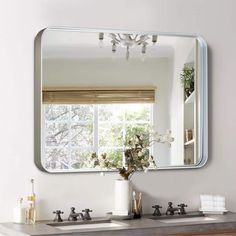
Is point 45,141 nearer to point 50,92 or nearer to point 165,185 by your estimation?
point 50,92

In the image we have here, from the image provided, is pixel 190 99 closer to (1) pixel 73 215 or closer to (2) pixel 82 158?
(2) pixel 82 158

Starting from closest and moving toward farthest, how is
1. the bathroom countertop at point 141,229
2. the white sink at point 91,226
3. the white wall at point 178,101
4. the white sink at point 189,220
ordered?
the bathroom countertop at point 141,229
the white sink at point 91,226
the white sink at point 189,220
the white wall at point 178,101

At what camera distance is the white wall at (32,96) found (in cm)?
363

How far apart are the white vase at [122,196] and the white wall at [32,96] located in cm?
12

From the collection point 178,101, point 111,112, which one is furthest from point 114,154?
point 178,101

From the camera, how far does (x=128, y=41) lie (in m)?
3.90

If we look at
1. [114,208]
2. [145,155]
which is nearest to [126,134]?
[145,155]

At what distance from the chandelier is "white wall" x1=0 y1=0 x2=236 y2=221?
5 centimetres

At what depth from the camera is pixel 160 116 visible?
3939mm

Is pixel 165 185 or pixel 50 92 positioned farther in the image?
pixel 165 185

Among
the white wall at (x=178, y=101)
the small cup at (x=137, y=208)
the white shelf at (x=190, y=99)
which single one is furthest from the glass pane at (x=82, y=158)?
the white shelf at (x=190, y=99)

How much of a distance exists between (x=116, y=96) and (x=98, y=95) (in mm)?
99

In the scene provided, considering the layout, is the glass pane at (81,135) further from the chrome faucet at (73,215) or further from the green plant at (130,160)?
the chrome faucet at (73,215)

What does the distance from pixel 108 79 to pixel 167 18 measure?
0.48 m
